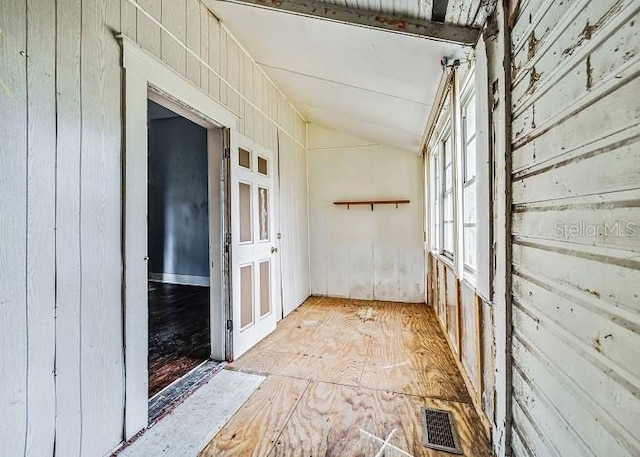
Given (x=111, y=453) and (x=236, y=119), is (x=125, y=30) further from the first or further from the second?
(x=111, y=453)

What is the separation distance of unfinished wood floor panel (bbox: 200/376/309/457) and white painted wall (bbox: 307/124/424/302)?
2.79m

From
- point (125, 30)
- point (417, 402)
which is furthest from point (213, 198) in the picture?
point (417, 402)

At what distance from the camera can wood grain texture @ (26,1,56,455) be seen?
1.24m

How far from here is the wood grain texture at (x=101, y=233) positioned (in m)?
1.45

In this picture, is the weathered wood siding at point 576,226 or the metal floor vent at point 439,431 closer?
the weathered wood siding at point 576,226

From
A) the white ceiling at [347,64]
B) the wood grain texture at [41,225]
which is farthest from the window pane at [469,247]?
the wood grain texture at [41,225]

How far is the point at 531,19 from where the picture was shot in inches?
43.4

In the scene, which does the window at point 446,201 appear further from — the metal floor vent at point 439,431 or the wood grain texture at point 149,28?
the wood grain texture at point 149,28

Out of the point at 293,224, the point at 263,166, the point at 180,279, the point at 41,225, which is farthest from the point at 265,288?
the point at 180,279

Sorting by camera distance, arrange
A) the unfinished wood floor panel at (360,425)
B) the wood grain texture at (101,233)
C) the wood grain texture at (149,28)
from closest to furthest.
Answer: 1. the wood grain texture at (101,233)
2. the unfinished wood floor panel at (360,425)
3. the wood grain texture at (149,28)

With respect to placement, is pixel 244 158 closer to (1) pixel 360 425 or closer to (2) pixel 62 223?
(2) pixel 62 223

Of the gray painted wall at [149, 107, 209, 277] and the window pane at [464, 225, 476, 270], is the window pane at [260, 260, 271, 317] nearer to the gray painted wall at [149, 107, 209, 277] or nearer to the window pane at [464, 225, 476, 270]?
the window pane at [464, 225, 476, 270]

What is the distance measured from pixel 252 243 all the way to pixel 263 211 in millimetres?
476

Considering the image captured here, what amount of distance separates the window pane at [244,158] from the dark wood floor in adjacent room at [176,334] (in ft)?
6.28
